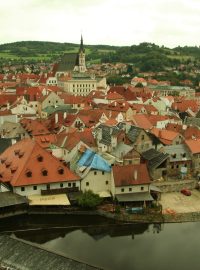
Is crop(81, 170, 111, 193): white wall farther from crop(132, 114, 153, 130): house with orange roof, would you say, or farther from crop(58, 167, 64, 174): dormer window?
crop(132, 114, 153, 130): house with orange roof

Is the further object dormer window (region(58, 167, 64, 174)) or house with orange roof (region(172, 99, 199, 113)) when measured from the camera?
house with orange roof (region(172, 99, 199, 113))

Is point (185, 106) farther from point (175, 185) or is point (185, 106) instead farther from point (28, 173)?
point (28, 173)

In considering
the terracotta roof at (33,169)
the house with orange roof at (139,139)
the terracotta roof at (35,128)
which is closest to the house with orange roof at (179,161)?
the house with orange roof at (139,139)

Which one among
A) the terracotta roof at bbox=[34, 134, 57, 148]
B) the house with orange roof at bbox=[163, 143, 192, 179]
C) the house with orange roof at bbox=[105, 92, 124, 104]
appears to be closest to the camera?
the house with orange roof at bbox=[163, 143, 192, 179]

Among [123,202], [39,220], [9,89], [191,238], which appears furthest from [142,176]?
[9,89]

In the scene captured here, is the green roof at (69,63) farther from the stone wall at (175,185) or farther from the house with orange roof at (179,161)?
the stone wall at (175,185)

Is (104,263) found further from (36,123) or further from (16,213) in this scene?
(36,123)

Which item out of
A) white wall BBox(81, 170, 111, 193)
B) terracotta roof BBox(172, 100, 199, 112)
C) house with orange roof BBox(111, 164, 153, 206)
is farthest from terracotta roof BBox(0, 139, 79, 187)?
terracotta roof BBox(172, 100, 199, 112)
